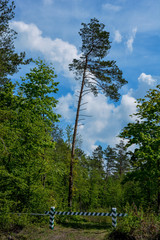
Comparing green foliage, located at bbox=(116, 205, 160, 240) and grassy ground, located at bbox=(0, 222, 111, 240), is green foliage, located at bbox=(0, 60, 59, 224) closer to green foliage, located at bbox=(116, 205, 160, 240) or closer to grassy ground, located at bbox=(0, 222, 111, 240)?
grassy ground, located at bbox=(0, 222, 111, 240)

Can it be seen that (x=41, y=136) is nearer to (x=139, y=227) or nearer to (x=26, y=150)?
(x=26, y=150)

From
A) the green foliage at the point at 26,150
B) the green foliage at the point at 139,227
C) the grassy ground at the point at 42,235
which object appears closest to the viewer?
the green foliage at the point at 139,227

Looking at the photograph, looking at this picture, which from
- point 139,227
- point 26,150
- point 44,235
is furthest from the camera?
point 26,150

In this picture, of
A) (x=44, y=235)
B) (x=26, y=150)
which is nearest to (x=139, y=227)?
(x=44, y=235)

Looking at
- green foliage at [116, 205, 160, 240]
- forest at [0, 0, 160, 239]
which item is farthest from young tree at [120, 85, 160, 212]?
green foliage at [116, 205, 160, 240]

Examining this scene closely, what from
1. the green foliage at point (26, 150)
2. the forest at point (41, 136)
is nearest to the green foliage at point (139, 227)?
the forest at point (41, 136)

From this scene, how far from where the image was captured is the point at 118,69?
18594 millimetres

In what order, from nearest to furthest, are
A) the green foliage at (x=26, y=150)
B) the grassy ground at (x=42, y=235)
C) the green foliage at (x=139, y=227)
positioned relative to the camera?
the green foliage at (x=139, y=227) < the grassy ground at (x=42, y=235) < the green foliage at (x=26, y=150)

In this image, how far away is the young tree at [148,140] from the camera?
554 inches

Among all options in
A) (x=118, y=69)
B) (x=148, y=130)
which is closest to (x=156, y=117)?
(x=148, y=130)

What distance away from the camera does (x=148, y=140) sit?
557 inches

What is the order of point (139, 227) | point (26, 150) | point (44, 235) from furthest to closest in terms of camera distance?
point (26, 150) < point (44, 235) < point (139, 227)

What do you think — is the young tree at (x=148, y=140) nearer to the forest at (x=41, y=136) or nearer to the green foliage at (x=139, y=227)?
the forest at (x=41, y=136)

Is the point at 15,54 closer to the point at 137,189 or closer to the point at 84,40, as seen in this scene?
the point at 84,40
